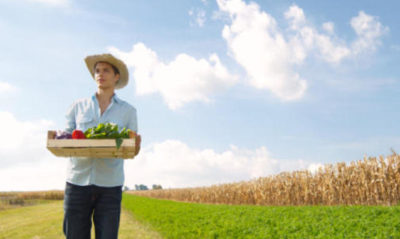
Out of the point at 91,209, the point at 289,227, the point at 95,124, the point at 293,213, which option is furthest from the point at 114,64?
the point at 293,213

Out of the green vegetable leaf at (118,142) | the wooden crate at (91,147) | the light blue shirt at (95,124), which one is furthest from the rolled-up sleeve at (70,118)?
the green vegetable leaf at (118,142)

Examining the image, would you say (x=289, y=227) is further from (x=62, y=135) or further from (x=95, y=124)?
(x=62, y=135)

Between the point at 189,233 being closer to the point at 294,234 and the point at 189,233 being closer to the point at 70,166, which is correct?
the point at 294,234

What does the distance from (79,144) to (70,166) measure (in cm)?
44

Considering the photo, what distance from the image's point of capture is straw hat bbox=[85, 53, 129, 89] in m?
4.02

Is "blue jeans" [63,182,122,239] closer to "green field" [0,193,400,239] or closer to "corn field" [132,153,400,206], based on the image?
"green field" [0,193,400,239]

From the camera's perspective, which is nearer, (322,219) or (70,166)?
(70,166)

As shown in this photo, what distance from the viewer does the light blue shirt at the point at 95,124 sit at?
3.48 m

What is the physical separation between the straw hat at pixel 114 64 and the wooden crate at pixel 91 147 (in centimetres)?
108

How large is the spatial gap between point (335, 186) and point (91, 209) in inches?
550

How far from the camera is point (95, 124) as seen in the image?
381 centimetres

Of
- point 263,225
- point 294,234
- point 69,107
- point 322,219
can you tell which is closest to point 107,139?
point 69,107

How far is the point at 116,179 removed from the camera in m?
3.53

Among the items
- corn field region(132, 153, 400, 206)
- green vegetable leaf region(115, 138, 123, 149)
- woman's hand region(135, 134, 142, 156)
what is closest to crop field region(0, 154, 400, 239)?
corn field region(132, 153, 400, 206)
